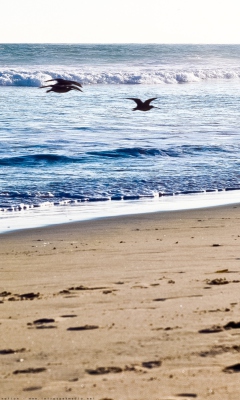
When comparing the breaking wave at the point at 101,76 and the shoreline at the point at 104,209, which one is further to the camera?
the breaking wave at the point at 101,76

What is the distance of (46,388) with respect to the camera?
3451mm

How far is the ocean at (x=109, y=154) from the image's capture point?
446 inches

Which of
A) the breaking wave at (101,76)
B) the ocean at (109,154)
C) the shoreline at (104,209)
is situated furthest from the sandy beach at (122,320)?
the breaking wave at (101,76)

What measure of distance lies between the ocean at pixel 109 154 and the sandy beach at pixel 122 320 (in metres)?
2.92

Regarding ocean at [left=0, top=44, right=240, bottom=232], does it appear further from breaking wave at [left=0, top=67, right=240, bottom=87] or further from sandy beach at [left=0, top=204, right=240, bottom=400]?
breaking wave at [left=0, top=67, right=240, bottom=87]

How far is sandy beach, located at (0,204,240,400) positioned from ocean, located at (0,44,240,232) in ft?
9.58

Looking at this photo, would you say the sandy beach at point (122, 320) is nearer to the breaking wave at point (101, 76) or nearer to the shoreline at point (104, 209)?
the shoreline at point (104, 209)

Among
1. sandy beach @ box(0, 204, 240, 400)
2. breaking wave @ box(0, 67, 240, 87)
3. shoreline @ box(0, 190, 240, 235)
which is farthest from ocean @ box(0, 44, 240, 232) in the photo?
breaking wave @ box(0, 67, 240, 87)

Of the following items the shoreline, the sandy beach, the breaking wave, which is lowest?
the shoreline

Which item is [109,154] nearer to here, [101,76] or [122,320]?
[122,320]

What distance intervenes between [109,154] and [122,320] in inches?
470

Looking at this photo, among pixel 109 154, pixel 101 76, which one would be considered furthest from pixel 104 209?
pixel 101 76

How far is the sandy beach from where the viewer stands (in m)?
3.51

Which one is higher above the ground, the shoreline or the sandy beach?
the sandy beach
